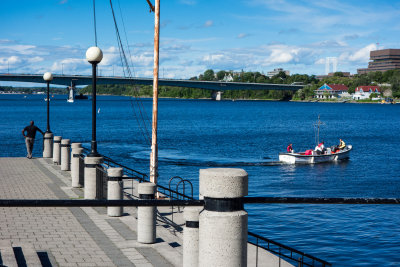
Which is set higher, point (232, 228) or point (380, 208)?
point (232, 228)

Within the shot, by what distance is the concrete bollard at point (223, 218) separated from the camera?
380 cm

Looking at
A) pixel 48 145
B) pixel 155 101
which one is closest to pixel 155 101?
pixel 155 101

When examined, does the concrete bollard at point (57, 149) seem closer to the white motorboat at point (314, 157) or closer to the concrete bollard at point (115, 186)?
the concrete bollard at point (115, 186)

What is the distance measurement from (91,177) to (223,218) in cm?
1055

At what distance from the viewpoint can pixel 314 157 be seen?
166 ft

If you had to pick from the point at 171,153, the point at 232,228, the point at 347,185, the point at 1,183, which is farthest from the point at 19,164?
the point at 171,153

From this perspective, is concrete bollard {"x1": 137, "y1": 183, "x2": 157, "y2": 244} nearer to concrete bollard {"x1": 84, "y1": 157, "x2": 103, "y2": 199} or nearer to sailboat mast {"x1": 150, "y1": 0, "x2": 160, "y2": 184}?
concrete bollard {"x1": 84, "y1": 157, "x2": 103, "y2": 199}

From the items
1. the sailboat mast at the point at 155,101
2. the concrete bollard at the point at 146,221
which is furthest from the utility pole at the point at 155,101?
the concrete bollard at the point at 146,221

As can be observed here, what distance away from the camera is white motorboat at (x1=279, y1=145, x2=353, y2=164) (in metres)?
49.2

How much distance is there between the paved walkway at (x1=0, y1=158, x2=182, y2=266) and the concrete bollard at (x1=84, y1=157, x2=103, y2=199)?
828 millimetres

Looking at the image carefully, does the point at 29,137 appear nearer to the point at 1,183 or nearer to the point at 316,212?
the point at 1,183

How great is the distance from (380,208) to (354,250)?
903 cm

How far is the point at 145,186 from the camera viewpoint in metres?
9.50

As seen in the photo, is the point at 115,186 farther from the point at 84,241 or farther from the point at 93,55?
the point at 93,55
